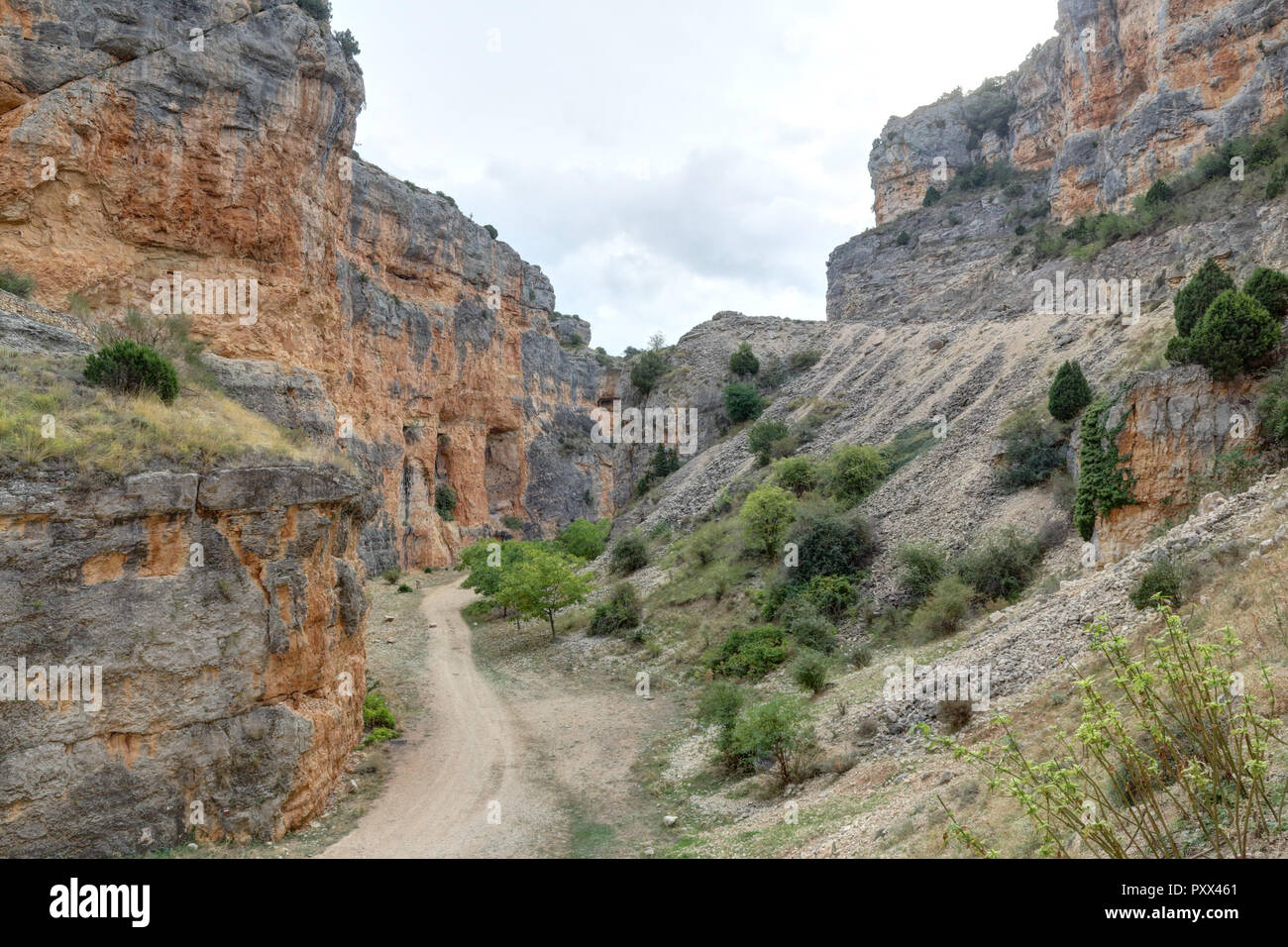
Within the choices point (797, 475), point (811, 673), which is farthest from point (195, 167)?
point (811, 673)

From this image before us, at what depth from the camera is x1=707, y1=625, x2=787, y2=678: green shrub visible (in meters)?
17.3

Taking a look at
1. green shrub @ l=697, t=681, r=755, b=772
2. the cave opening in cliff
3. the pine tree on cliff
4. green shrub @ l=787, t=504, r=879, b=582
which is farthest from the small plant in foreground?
the cave opening in cliff

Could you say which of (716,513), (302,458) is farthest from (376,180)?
(302,458)

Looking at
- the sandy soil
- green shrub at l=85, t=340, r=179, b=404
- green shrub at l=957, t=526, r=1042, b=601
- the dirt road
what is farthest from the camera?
green shrub at l=957, t=526, r=1042, b=601

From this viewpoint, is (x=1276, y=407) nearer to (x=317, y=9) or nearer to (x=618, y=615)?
(x=618, y=615)

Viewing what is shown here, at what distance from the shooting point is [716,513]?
3094cm

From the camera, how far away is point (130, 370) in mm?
11438

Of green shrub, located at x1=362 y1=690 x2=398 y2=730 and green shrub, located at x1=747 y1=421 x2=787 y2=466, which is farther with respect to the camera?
green shrub, located at x1=747 y1=421 x2=787 y2=466

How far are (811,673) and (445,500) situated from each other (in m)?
39.7

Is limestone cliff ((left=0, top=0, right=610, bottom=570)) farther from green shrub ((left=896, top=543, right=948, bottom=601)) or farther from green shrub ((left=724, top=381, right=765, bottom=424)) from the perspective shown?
green shrub ((left=724, top=381, right=765, bottom=424))

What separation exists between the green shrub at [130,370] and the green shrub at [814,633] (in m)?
14.1

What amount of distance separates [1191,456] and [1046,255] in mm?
27636

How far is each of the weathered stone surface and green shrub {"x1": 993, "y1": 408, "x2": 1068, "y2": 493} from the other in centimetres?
1795
